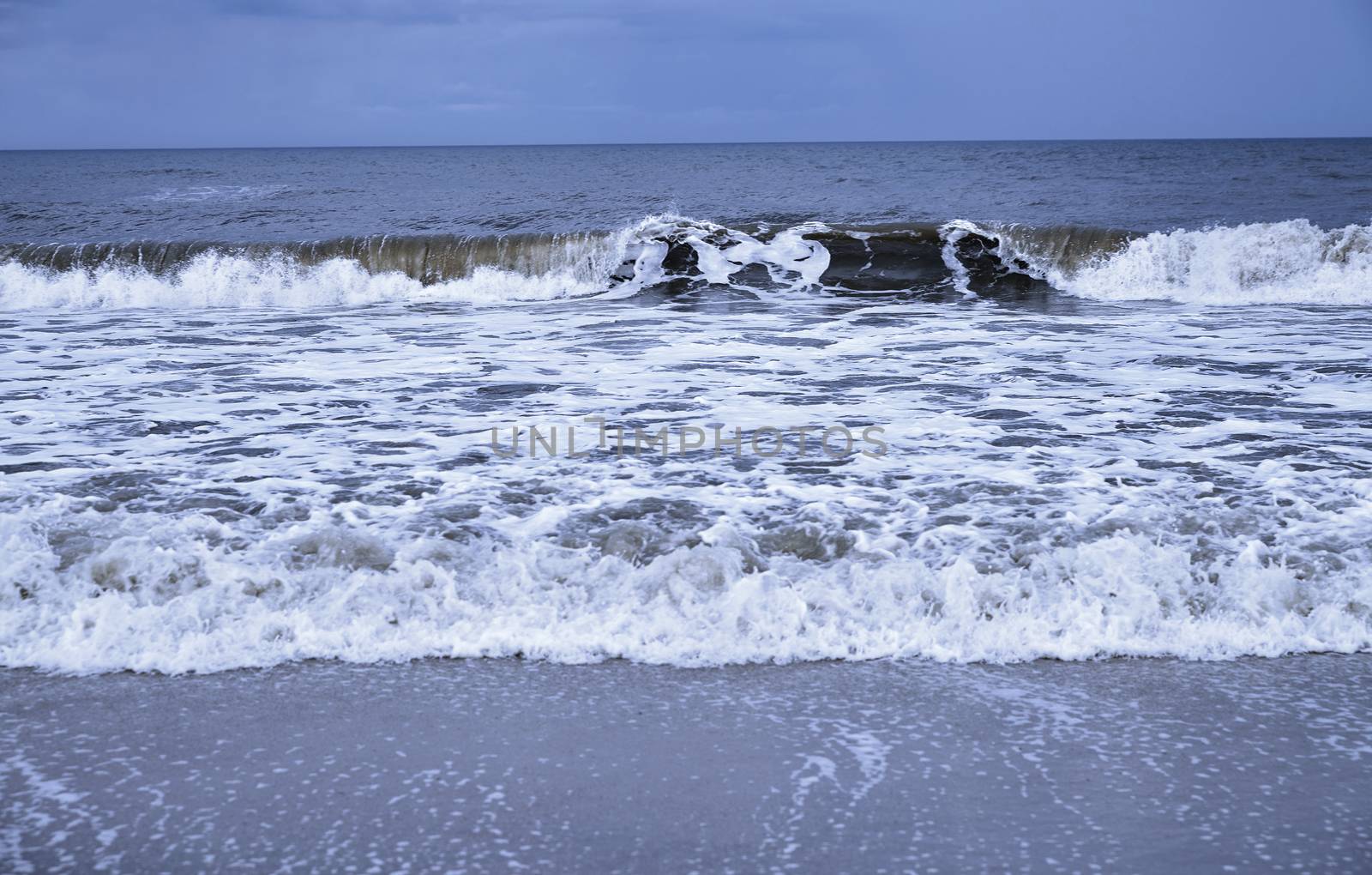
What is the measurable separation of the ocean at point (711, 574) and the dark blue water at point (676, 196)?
1152 cm

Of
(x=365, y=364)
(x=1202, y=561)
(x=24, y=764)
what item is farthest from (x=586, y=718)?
(x=365, y=364)

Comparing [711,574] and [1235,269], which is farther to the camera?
[1235,269]

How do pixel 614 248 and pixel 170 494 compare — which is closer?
pixel 170 494

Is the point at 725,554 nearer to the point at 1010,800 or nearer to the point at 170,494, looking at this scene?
the point at 1010,800

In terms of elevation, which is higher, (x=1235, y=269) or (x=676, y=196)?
(x=676, y=196)

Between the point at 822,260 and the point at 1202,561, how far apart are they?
11.4 metres

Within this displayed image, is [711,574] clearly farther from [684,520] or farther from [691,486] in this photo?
[691,486]

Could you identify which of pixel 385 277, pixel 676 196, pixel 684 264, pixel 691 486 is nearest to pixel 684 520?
pixel 691 486

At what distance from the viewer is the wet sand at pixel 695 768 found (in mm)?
2348

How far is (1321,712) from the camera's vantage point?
301 cm

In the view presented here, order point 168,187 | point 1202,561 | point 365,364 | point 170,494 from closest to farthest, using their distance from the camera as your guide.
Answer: point 1202,561 → point 170,494 → point 365,364 → point 168,187

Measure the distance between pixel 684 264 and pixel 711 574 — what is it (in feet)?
37.6

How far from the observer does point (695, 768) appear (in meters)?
2.72

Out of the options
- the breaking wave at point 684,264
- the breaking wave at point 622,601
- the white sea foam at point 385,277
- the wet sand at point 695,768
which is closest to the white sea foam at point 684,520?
the breaking wave at point 622,601
